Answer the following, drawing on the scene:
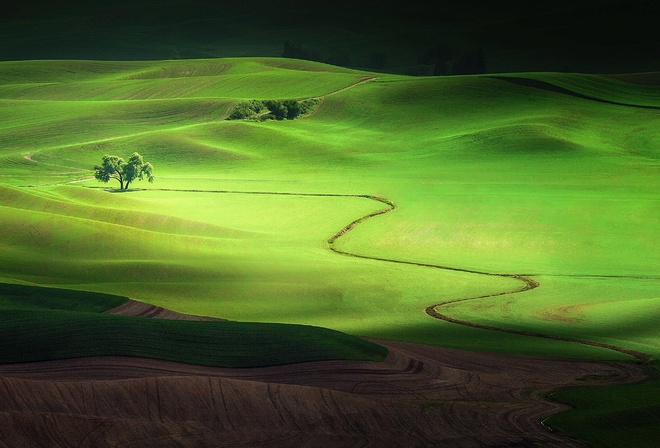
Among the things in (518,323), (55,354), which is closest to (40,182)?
(518,323)

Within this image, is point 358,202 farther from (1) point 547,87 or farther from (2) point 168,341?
(1) point 547,87

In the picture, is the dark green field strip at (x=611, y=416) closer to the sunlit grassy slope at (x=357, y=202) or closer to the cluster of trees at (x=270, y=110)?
the sunlit grassy slope at (x=357, y=202)

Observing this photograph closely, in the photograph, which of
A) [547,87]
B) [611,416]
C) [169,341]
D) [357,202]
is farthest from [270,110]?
[611,416]

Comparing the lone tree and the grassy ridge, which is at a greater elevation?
the lone tree

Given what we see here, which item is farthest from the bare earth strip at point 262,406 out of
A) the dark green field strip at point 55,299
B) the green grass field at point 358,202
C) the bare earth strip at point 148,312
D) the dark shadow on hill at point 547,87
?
the dark shadow on hill at point 547,87

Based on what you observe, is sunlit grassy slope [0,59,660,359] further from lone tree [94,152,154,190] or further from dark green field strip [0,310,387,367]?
dark green field strip [0,310,387,367]

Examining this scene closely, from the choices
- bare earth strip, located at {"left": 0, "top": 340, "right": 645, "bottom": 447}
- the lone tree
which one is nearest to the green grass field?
the lone tree

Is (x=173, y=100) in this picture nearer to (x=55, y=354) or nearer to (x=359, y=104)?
(x=359, y=104)
